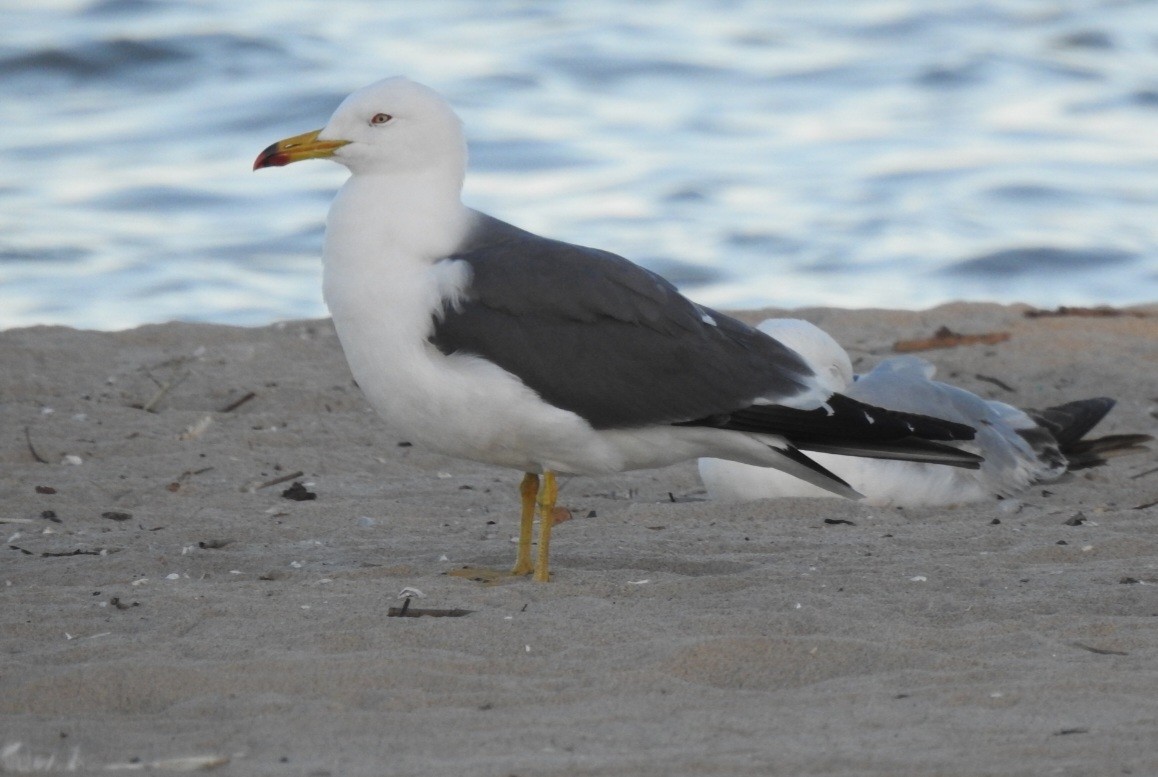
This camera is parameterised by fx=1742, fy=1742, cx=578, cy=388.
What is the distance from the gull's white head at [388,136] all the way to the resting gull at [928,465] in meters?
1.67

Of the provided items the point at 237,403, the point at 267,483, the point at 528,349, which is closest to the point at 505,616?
the point at 528,349

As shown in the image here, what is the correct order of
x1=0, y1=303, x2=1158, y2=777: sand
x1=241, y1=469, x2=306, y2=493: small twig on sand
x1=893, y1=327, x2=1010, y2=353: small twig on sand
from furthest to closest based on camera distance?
x1=893, y1=327, x2=1010, y2=353: small twig on sand
x1=241, y1=469, x2=306, y2=493: small twig on sand
x1=0, y1=303, x2=1158, y2=777: sand

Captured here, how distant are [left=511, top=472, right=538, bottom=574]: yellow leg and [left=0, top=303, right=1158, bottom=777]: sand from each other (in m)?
0.11

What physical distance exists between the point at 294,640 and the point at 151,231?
36.9ft

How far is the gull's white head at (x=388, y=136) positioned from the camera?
4.98 metres

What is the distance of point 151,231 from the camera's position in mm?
14617

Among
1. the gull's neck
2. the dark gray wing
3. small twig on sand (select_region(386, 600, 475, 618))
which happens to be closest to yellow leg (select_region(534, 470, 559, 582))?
the dark gray wing

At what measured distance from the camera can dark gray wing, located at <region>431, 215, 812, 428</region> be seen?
4.61 meters

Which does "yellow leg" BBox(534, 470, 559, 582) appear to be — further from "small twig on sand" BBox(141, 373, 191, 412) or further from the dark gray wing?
"small twig on sand" BBox(141, 373, 191, 412)

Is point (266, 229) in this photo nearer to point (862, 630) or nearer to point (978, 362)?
point (978, 362)

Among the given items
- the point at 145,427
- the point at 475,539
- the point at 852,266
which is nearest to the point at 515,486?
the point at 475,539

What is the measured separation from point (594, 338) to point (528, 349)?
0.66 ft

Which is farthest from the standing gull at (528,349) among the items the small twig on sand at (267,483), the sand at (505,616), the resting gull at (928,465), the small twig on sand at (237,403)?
the small twig on sand at (237,403)

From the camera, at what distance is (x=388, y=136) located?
4984mm
